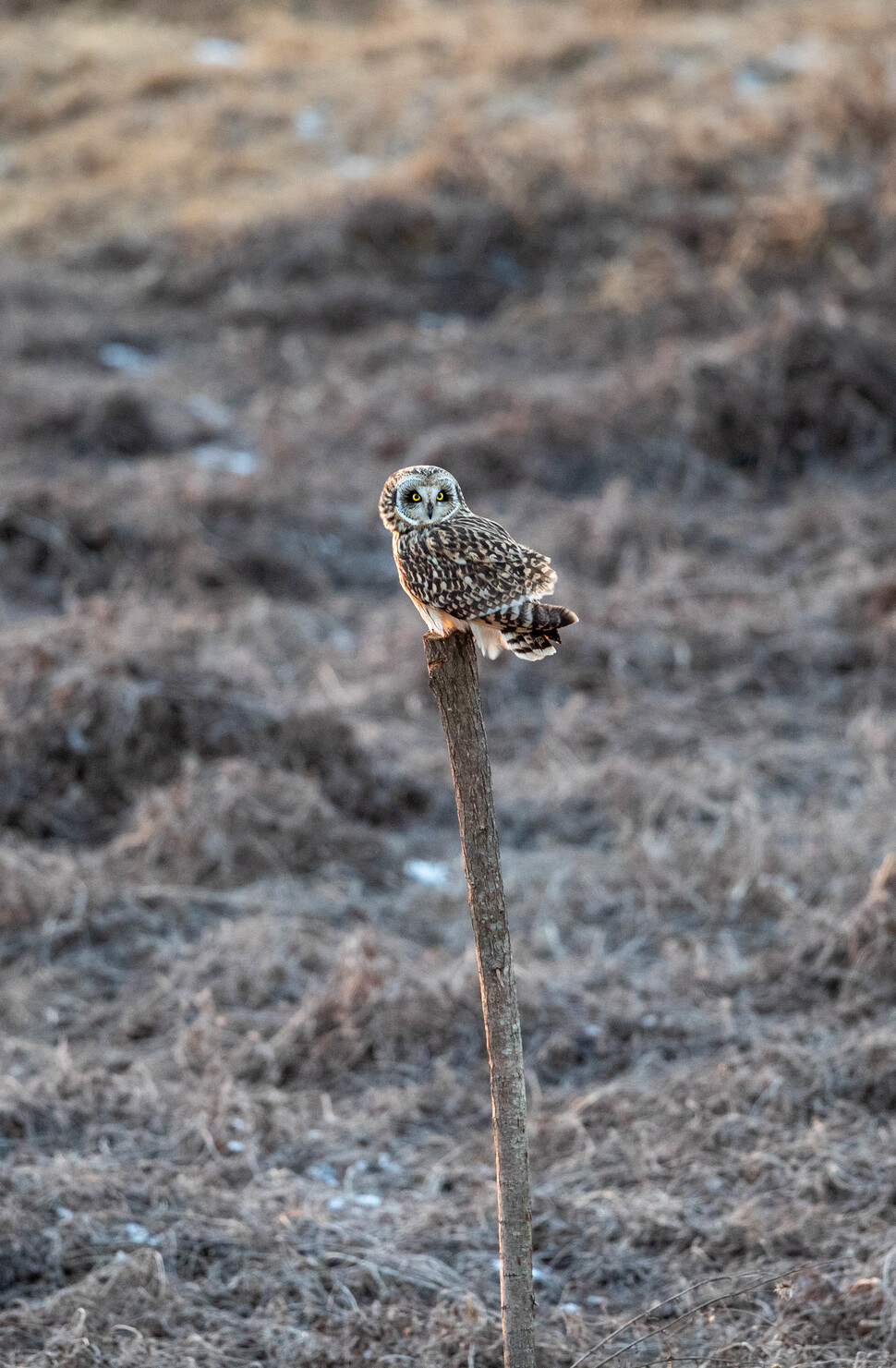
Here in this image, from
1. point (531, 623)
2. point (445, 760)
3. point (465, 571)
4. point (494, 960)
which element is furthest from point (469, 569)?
point (445, 760)

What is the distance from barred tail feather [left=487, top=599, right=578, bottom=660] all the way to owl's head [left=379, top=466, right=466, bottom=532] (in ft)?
0.66

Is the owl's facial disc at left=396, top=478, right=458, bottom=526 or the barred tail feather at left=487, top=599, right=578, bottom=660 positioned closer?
the barred tail feather at left=487, top=599, right=578, bottom=660

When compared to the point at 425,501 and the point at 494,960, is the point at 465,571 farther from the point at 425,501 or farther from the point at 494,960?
the point at 494,960

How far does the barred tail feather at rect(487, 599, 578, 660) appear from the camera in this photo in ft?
6.42

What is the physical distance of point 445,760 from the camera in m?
4.86

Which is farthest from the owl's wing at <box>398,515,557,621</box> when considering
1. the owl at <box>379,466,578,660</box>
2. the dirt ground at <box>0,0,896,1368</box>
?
the dirt ground at <box>0,0,896,1368</box>

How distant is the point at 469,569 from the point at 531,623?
12 cm

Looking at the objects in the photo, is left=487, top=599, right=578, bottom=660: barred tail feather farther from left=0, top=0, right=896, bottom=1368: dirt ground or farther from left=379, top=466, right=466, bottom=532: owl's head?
left=0, top=0, right=896, bottom=1368: dirt ground

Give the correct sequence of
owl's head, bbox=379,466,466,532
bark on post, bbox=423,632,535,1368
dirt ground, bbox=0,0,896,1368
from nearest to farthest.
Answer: bark on post, bbox=423,632,535,1368, owl's head, bbox=379,466,466,532, dirt ground, bbox=0,0,896,1368

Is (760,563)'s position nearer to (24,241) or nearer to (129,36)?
(24,241)

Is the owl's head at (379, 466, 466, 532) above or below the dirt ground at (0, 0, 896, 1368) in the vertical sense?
above

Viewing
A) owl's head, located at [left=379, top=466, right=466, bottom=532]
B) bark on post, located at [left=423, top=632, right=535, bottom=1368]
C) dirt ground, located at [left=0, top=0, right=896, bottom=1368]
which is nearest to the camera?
bark on post, located at [left=423, top=632, right=535, bottom=1368]

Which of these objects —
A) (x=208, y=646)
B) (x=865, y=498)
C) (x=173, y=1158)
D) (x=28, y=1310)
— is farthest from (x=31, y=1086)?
(x=865, y=498)

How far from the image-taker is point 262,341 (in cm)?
985
